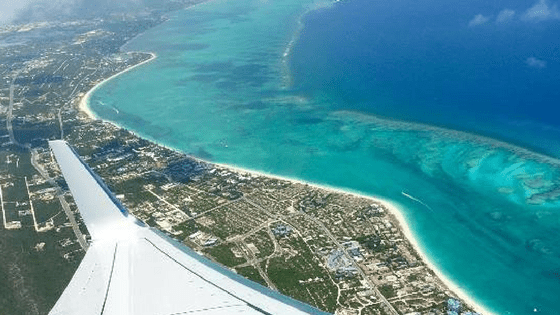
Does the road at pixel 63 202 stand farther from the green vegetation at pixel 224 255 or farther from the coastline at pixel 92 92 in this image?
the coastline at pixel 92 92

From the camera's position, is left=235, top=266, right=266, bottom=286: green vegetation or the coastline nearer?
left=235, top=266, right=266, bottom=286: green vegetation

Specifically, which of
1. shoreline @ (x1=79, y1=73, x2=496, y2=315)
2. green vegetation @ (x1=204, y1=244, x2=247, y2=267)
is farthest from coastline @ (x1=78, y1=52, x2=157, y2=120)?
green vegetation @ (x1=204, y1=244, x2=247, y2=267)

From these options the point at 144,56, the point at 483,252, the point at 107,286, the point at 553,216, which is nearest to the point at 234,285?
the point at 107,286

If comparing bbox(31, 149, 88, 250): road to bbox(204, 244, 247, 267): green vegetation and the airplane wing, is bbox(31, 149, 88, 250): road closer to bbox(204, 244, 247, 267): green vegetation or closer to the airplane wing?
bbox(204, 244, 247, 267): green vegetation

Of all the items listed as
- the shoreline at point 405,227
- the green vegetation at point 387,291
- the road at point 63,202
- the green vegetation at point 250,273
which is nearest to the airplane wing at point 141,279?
the green vegetation at point 250,273

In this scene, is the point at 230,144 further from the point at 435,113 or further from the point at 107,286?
the point at 107,286

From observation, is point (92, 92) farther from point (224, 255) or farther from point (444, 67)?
point (224, 255)
